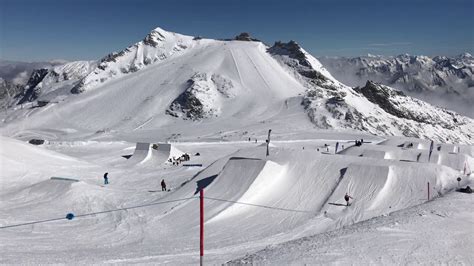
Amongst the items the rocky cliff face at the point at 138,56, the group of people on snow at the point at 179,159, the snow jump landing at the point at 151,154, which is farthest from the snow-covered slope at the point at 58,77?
the group of people on snow at the point at 179,159

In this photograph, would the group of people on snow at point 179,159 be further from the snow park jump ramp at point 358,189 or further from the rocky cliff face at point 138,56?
the rocky cliff face at point 138,56

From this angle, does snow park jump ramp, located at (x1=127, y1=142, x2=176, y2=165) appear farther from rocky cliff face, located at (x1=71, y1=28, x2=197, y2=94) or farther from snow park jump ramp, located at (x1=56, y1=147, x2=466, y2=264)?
rocky cliff face, located at (x1=71, y1=28, x2=197, y2=94)

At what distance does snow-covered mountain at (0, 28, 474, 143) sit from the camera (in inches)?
4043

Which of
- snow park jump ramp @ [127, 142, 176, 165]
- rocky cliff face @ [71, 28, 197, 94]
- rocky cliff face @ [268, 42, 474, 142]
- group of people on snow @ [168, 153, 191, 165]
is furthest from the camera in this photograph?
rocky cliff face @ [71, 28, 197, 94]

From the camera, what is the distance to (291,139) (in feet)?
247

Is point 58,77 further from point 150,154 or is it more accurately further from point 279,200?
point 279,200

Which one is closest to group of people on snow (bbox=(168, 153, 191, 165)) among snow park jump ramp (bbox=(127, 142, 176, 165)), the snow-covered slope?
snow park jump ramp (bbox=(127, 142, 176, 165))

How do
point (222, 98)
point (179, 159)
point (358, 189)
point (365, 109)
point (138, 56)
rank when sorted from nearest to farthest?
point (358, 189), point (179, 159), point (365, 109), point (222, 98), point (138, 56)

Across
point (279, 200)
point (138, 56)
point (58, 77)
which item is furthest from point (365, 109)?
point (58, 77)

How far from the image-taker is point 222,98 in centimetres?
11950

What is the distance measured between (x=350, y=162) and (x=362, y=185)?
123 inches

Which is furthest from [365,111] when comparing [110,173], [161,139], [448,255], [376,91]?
[448,255]

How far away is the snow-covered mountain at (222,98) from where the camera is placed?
103m

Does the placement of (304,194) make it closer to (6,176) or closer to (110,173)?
(110,173)
